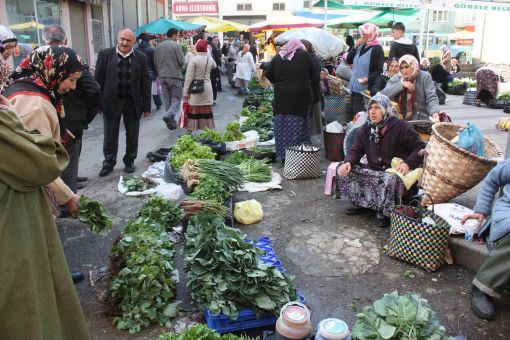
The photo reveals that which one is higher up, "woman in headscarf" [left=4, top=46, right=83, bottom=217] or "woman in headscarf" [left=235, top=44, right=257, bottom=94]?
"woman in headscarf" [left=4, top=46, right=83, bottom=217]

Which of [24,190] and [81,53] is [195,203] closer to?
[24,190]

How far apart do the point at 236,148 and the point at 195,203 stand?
3.33 metres

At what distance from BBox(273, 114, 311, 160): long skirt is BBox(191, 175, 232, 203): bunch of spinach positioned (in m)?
2.14

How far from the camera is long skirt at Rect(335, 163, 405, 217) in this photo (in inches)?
181

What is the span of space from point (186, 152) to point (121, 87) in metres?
1.44

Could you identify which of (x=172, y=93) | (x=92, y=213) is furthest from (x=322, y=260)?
(x=172, y=93)

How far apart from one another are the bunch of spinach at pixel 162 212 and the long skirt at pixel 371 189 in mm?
1826

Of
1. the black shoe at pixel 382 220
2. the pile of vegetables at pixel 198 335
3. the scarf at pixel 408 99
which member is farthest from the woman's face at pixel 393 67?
the pile of vegetables at pixel 198 335

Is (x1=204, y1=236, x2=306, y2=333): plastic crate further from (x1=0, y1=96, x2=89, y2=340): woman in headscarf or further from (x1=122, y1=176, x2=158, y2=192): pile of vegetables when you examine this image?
(x1=122, y1=176, x2=158, y2=192): pile of vegetables

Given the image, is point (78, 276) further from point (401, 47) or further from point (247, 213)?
point (401, 47)

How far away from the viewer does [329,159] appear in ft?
24.8

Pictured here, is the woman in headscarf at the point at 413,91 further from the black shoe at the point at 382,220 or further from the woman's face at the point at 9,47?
the woman's face at the point at 9,47

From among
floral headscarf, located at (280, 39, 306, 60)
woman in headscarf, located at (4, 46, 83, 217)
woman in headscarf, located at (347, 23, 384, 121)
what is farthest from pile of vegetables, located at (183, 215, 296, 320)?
woman in headscarf, located at (347, 23, 384, 121)

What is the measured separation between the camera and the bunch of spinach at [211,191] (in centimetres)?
467
